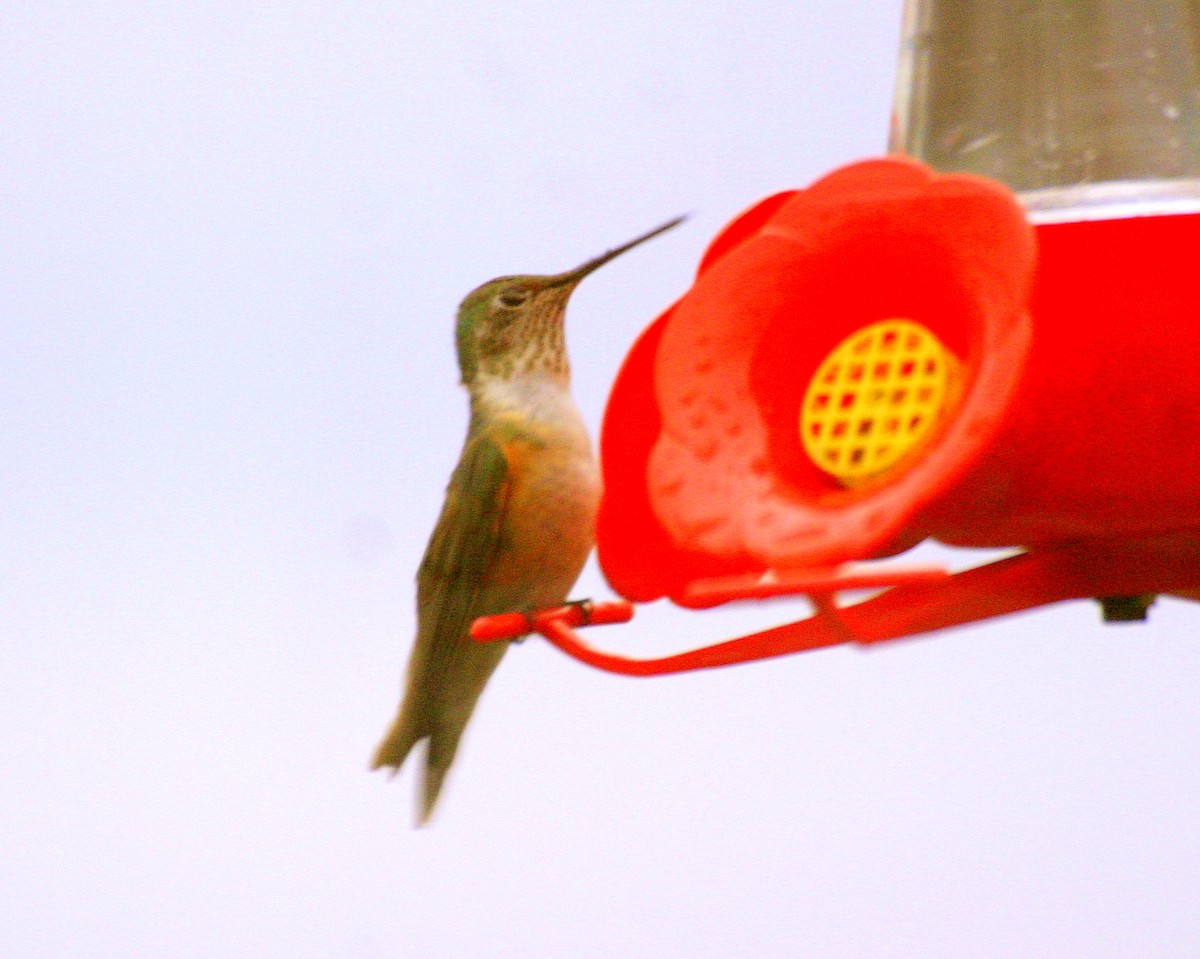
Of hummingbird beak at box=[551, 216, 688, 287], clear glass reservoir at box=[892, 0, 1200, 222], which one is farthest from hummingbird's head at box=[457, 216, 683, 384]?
clear glass reservoir at box=[892, 0, 1200, 222]

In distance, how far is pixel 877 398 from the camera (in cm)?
227

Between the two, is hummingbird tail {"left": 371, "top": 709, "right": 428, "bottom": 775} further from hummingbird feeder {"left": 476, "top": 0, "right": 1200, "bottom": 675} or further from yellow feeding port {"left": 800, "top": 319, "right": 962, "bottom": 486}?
yellow feeding port {"left": 800, "top": 319, "right": 962, "bottom": 486}

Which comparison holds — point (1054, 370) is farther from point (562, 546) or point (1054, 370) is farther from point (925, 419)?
point (562, 546)

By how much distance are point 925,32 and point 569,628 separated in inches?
47.1

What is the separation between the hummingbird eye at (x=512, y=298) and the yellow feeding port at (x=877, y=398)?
91.0 inches

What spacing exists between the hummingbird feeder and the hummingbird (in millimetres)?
1243

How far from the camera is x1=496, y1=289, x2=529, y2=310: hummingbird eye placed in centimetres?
463

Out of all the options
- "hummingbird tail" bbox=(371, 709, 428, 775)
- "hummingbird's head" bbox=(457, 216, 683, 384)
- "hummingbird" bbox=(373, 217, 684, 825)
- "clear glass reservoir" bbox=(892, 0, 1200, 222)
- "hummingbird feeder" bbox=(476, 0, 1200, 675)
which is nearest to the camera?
"hummingbird feeder" bbox=(476, 0, 1200, 675)

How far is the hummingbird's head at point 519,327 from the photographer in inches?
179

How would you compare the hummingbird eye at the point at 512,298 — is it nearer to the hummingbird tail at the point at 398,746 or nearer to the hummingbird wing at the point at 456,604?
the hummingbird wing at the point at 456,604

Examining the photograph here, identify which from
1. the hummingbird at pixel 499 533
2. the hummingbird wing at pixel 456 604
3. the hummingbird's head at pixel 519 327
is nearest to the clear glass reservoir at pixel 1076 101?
the hummingbird at pixel 499 533

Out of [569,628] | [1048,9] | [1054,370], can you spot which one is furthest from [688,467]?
[1048,9]

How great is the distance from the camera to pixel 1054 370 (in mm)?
2281

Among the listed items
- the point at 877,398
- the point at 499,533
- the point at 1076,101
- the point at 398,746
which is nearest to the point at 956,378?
the point at 877,398
